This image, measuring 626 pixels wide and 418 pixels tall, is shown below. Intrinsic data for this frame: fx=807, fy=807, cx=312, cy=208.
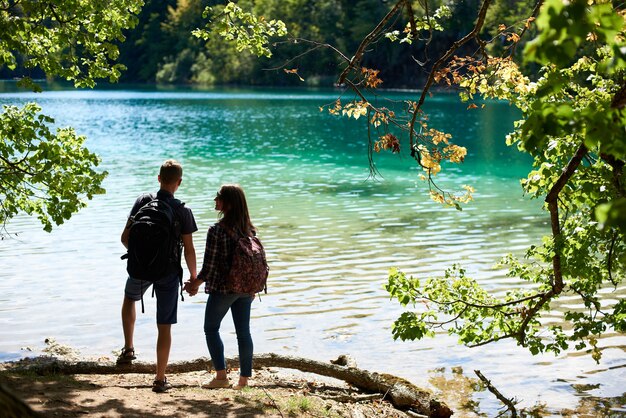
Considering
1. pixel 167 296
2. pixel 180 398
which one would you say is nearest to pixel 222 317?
pixel 167 296

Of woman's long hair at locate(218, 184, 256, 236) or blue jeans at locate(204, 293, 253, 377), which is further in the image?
blue jeans at locate(204, 293, 253, 377)

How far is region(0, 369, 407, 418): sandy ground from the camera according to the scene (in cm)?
558

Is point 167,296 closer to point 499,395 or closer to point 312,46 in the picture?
point 499,395

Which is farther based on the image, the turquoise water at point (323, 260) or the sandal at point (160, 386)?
the turquoise water at point (323, 260)

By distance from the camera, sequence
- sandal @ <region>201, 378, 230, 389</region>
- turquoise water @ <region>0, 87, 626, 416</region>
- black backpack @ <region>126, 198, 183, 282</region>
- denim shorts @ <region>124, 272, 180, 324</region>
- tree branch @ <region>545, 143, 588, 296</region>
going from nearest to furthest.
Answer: tree branch @ <region>545, 143, 588, 296</region>, black backpack @ <region>126, 198, 183, 282</region>, denim shorts @ <region>124, 272, 180, 324</region>, sandal @ <region>201, 378, 230, 389</region>, turquoise water @ <region>0, 87, 626, 416</region>

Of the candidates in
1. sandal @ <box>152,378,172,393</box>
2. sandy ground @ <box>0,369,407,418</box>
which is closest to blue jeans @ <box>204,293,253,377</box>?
sandy ground @ <box>0,369,407,418</box>

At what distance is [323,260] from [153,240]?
8123 mm

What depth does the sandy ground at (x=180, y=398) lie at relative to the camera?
5.58 meters

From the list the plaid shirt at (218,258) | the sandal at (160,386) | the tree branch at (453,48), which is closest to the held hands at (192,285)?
the plaid shirt at (218,258)

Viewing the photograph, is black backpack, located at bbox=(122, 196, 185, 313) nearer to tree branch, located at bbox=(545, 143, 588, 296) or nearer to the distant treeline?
tree branch, located at bbox=(545, 143, 588, 296)

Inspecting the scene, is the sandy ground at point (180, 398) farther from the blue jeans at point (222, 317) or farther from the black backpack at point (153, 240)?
the black backpack at point (153, 240)

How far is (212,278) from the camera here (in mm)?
6180

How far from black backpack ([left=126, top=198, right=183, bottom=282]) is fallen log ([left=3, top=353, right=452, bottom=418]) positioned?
4.21ft

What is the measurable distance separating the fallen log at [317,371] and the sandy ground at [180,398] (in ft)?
0.37
